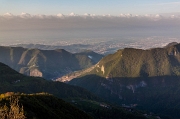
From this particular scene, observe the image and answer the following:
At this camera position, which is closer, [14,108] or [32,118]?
[14,108]

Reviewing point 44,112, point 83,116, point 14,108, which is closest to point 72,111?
point 83,116

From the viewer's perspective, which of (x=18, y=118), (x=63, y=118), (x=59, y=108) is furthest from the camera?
(x=59, y=108)

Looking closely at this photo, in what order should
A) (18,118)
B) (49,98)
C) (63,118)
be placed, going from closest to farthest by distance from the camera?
(18,118), (63,118), (49,98)

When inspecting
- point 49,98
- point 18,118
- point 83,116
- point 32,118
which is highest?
point 18,118

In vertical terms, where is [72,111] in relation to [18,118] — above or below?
below

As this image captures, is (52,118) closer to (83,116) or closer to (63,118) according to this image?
(63,118)

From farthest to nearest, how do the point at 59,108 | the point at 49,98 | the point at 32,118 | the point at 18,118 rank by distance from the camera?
the point at 49,98, the point at 59,108, the point at 32,118, the point at 18,118

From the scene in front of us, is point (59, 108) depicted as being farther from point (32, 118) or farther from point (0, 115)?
point (0, 115)

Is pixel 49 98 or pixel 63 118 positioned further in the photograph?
pixel 49 98

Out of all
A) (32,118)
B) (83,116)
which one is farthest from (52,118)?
(83,116)
